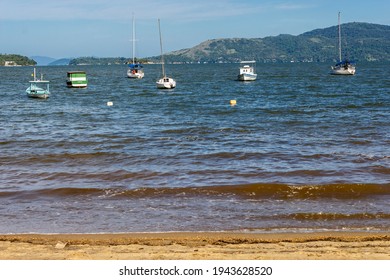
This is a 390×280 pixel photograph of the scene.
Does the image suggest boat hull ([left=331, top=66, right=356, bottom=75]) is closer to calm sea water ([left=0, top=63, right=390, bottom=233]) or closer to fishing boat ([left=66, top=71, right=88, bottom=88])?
fishing boat ([left=66, top=71, right=88, bottom=88])

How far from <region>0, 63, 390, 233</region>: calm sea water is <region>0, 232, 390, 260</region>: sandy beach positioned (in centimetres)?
103

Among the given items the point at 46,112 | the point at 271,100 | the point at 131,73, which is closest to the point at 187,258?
the point at 46,112

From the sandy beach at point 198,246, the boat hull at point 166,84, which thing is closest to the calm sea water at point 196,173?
the sandy beach at point 198,246

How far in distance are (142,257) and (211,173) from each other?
11136mm

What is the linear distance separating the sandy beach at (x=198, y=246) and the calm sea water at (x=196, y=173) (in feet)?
3.37

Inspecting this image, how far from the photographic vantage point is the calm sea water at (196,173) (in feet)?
52.1

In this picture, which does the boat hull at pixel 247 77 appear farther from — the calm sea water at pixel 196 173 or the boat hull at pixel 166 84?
the calm sea water at pixel 196 173

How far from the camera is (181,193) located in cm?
1906

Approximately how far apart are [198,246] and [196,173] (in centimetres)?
980

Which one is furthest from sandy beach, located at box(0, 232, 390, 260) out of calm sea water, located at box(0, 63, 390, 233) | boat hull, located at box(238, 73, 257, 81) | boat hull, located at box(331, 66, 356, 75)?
boat hull, located at box(331, 66, 356, 75)

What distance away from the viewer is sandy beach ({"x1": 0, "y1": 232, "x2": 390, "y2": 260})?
11141 millimetres

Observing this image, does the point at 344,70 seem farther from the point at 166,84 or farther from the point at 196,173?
the point at 196,173

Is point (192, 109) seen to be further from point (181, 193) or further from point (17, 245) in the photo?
point (17, 245)

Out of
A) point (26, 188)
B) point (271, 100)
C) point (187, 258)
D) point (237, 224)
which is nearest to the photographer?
point (187, 258)
